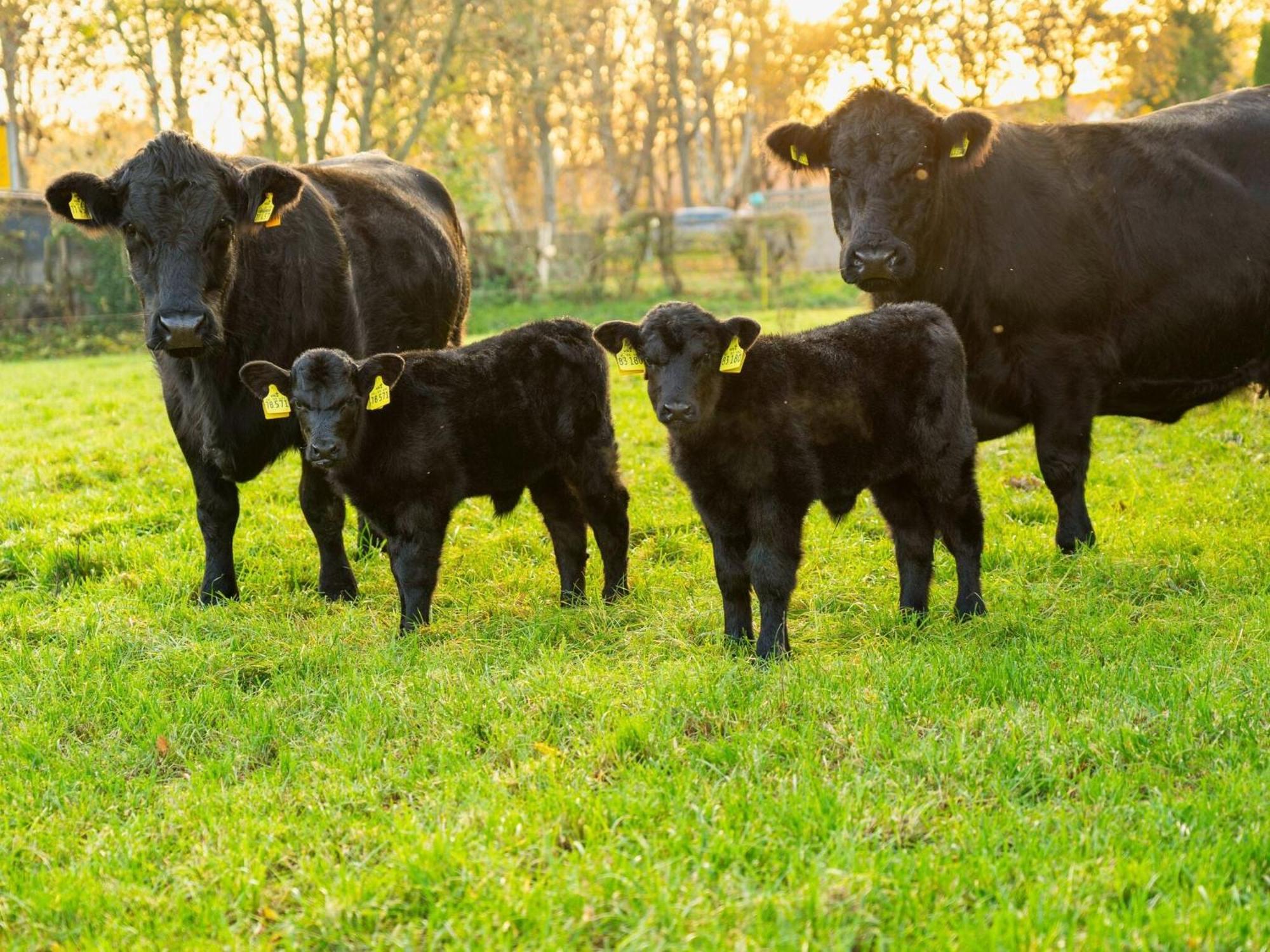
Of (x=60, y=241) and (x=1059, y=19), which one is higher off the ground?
(x=1059, y=19)

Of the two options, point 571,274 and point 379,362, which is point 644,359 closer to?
point 379,362

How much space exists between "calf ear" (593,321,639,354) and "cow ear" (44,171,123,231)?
97.3 inches

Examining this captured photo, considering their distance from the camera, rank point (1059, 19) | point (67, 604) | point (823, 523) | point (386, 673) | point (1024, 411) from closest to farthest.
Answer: point (386, 673) → point (67, 604) → point (1024, 411) → point (823, 523) → point (1059, 19)

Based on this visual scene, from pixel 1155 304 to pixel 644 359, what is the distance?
10.9 ft

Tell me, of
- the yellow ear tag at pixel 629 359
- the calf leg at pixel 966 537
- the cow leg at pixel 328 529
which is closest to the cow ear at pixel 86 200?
the cow leg at pixel 328 529

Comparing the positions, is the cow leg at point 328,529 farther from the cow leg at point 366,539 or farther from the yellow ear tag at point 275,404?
the cow leg at point 366,539

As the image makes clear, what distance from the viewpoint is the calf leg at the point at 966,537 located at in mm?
5375

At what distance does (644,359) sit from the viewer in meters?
4.86

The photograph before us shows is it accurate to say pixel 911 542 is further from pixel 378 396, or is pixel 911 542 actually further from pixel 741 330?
pixel 378 396

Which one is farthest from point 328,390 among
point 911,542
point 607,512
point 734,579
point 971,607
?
point 971,607

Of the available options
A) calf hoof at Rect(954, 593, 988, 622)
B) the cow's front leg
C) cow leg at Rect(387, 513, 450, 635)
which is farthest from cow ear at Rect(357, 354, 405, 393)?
calf hoof at Rect(954, 593, 988, 622)

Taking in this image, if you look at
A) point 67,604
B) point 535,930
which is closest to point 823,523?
point 67,604

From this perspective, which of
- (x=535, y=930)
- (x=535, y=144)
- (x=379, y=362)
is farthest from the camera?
(x=535, y=144)

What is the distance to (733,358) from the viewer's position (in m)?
4.75
